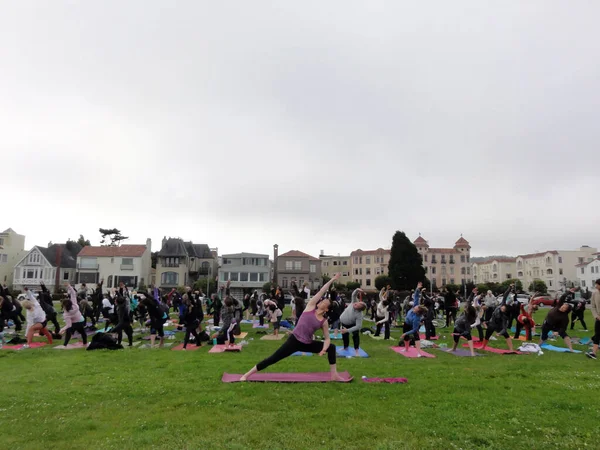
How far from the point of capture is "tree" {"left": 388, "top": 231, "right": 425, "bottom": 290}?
72125 millimetres

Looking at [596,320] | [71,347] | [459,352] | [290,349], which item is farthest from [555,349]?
[71,347]

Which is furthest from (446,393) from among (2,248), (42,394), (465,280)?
(465,280)

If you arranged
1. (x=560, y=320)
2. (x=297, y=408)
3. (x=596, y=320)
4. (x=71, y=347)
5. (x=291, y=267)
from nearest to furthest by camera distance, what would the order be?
(x=297, y=408) → (x=596, y=320) → (x=560, y=320) → (x=71, y=347) → (x=291, y=267)

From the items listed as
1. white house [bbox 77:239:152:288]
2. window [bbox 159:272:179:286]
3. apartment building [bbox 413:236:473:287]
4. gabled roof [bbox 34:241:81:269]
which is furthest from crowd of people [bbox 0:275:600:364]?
apartment building [bbox 413:236:473:287]

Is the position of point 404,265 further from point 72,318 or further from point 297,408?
point 297,408

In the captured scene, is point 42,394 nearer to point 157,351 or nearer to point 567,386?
point 157,351

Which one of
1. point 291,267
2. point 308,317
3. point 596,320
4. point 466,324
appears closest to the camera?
point 308,317

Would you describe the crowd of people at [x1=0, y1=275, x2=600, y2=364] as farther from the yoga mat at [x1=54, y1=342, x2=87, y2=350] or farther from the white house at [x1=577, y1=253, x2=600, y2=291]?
the white house at [x1=577, y1=253, x2=600, y2=291]

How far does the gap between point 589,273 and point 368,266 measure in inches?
1793

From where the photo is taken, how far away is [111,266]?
7050cm

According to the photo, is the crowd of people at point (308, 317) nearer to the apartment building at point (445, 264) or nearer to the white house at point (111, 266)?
the white house at point (111, 266)

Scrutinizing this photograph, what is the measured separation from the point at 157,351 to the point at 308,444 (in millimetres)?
9436

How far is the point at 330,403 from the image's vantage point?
7258 mm

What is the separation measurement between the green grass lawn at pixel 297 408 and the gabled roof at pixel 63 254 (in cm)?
6989
